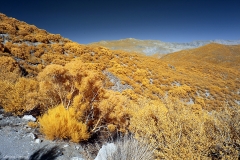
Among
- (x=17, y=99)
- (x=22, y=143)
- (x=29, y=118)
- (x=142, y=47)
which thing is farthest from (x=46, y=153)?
(x=142, y=47)

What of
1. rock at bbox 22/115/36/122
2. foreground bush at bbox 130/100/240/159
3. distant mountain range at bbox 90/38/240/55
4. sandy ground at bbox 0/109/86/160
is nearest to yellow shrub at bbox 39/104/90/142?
sandy ground at bbox 0/109/86/160

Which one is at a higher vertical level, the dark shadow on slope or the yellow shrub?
the yellow shrub

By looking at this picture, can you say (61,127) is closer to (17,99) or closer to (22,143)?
(22,143)

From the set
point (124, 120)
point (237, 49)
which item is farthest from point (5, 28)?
point (237, 49)

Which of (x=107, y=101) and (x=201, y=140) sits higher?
(x=107, y=101)

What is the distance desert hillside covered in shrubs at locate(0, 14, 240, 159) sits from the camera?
3719 mm

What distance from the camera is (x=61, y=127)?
3863mm

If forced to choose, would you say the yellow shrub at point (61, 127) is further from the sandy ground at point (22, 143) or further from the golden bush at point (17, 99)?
the golden bush at point (17, 99)

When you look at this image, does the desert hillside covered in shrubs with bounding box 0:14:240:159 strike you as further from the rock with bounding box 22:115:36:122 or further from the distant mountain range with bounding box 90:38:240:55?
the distant mountain range with bounding box 90:38:240:55

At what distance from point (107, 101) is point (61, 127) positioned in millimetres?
1973

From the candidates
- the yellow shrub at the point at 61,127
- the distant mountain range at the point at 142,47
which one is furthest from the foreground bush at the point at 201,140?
the distant mountain range at the point at 142,47

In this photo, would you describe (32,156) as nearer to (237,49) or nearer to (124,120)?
(124,120)

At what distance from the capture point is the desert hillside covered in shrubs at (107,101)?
372 cm

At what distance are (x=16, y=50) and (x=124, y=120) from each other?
9.22m
